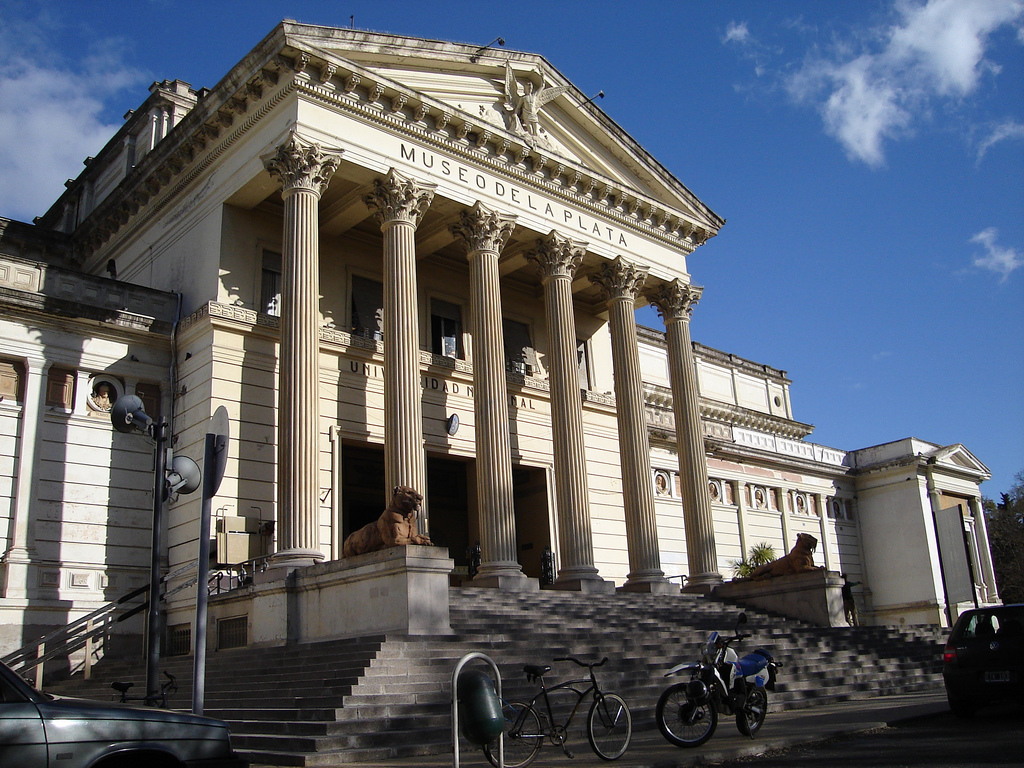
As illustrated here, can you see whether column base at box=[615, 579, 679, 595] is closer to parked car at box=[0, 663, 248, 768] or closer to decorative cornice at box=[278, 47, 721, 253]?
decorative cornice at box=[278, 47, 721, 253]

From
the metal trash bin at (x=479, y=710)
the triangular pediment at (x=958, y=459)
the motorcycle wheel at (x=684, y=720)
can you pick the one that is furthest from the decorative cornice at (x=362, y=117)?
the triangular pediment at (x=958, y=459)

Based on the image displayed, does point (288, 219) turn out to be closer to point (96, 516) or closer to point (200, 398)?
point (200, 398)

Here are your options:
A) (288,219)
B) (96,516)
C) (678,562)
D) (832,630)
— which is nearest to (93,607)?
(96,516)

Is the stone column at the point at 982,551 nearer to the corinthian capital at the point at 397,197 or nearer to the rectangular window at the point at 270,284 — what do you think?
the corinthian capital at the point at 397,197

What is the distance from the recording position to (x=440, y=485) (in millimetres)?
29125

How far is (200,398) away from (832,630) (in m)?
16.6

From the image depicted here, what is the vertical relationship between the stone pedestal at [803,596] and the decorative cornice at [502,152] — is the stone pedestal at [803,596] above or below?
below

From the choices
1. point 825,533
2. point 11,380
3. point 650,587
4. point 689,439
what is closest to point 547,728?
point 650,587

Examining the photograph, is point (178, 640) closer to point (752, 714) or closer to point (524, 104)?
point (752, 714)

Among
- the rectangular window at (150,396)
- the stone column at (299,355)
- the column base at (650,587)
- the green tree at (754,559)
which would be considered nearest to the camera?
the stone column at (299,355)

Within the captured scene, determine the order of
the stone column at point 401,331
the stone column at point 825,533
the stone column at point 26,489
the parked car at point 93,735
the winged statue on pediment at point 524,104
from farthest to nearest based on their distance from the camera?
the stone column at point 825,533
the winged statue on pediment at point 524,104
the stone column at point 401,331
the stone column at point 26,489
the parked car at point 93,735

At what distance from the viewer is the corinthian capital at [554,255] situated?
26.6 m

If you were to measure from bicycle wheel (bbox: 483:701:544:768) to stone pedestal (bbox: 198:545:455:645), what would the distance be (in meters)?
5.59

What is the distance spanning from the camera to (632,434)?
26438mm
